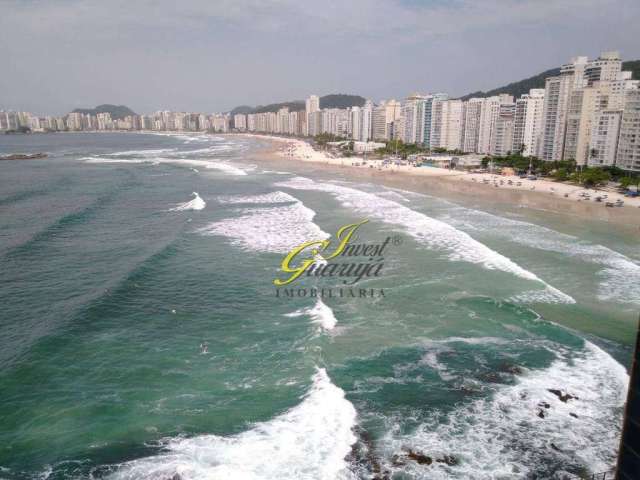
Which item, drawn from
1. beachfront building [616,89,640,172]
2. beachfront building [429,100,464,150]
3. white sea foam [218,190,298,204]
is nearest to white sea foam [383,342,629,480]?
white sea foam [218,190,298,204]

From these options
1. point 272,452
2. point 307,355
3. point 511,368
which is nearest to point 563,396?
point 511,368

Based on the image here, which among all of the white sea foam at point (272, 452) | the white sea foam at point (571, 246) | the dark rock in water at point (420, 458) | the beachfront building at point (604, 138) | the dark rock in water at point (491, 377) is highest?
the beachfront building at point (604, 138)

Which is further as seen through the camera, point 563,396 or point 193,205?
point 193,205

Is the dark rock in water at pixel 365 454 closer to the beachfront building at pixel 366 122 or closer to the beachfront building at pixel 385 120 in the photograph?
the beachfront building at pixel 385 120

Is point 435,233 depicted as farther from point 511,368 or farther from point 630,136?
point 630,136

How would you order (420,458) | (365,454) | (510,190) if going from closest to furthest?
(420,458) < (365,454) < (510,190)

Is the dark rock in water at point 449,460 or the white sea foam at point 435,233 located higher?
the white sea foam at point 435,233

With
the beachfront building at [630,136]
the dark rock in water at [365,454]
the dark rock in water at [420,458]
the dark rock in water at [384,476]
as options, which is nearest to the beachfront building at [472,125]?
the beachfront building at [630,136]
